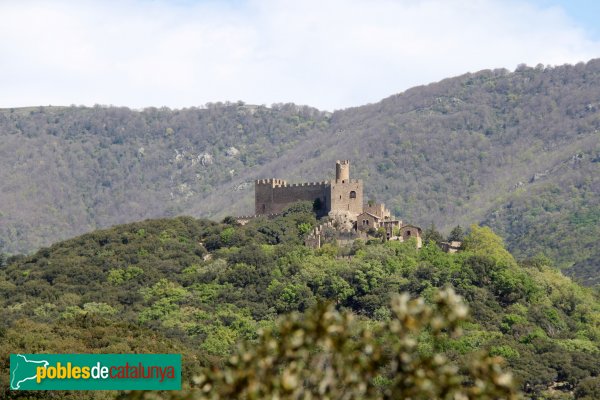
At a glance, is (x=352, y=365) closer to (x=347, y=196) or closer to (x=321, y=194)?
(x=347, y=196)

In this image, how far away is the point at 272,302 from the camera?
3061 inches

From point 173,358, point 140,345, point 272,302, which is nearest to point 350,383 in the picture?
point 173,358

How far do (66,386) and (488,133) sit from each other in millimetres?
157153

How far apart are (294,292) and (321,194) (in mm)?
7139

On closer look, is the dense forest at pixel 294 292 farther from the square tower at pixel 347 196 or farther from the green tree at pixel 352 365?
the green tree at pixel 352 365

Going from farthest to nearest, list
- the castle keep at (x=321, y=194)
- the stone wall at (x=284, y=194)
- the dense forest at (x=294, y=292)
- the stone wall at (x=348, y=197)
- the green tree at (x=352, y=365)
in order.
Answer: the stone wall at (x=284, y=194) < the castle keep at (x=321, y=194) < the stone wall at (x=348, y=197) < the dense forest at (x=294, y=292) < the green tree at (x=352, y=365)

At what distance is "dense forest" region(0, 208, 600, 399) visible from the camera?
225 feet

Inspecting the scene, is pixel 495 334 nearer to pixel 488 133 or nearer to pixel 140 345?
pixel 140 345

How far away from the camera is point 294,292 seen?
77250 mm

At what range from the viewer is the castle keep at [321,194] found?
78.4 meters

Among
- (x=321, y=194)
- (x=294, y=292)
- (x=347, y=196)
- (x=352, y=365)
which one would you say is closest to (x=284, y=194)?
(x=321, y=194)

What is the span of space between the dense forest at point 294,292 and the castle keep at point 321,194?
40.0 inches

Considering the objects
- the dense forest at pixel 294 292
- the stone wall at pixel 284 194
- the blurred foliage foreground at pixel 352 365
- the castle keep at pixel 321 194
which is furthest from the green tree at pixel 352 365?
the stone wall at pixel 284 194

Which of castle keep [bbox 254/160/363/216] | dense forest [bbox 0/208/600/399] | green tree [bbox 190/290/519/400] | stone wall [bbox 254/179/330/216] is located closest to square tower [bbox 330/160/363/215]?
castle keep [bbox 254/160/363/216]
